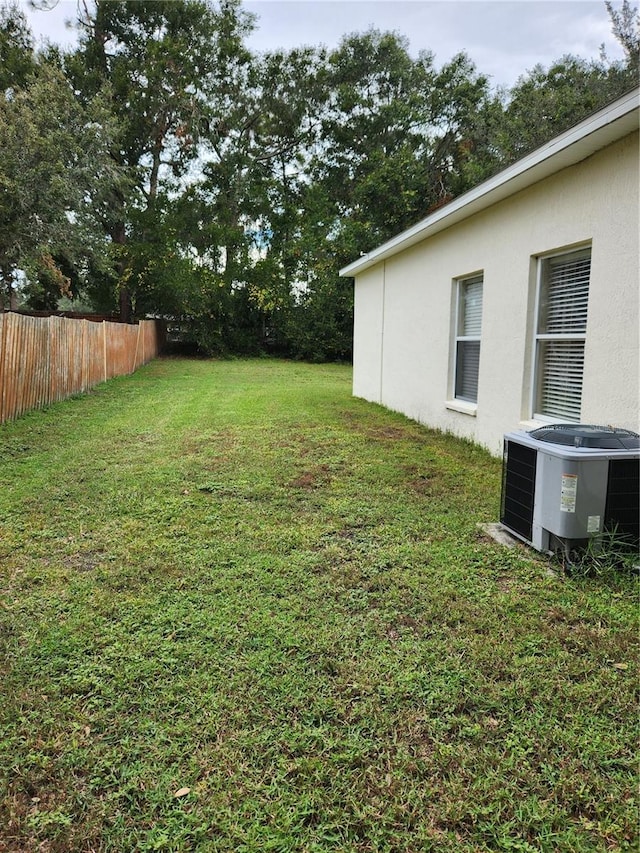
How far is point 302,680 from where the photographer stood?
1.98m

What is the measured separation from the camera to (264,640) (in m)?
2.22

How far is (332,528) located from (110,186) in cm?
1689

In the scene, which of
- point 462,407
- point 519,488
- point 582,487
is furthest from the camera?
point 462,407

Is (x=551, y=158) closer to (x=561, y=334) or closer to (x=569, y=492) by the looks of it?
(x=561, y=334)

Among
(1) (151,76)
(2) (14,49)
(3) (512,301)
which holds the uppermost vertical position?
(1) (151,76)

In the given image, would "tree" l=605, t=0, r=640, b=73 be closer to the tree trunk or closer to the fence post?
the fence post

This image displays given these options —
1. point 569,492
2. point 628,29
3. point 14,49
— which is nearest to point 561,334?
point 569,492

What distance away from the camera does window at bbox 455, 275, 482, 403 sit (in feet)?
20.3

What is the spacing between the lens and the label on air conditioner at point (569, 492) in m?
2.71

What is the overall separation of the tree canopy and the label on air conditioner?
16.8 m

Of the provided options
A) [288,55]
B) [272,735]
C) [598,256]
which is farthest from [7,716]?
[288,55]

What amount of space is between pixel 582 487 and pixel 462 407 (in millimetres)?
3642

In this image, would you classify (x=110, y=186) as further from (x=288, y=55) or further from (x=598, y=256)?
(x=598, y=256)

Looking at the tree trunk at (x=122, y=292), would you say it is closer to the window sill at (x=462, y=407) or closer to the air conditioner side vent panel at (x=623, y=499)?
the window sill at (x=462, y=407)
